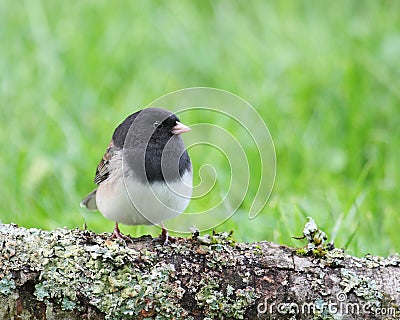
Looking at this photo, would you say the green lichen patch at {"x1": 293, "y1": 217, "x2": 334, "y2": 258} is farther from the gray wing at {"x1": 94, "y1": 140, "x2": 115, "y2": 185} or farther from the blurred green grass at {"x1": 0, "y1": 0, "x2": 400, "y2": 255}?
the gray wing at {"x1": 94, "y1": 140, "x2": 115, "y2": 185}

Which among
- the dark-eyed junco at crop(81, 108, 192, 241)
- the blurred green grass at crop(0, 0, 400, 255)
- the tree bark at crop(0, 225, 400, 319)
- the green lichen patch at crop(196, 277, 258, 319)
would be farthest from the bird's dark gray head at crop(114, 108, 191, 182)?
the blurred green grass at crop(0, 0, 400, 255)

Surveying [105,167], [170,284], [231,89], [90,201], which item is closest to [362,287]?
[170,284]

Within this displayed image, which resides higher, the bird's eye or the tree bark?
the bird's eye

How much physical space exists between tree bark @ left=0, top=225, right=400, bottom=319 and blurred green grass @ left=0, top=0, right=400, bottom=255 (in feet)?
2.77

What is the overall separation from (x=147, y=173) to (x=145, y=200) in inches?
3.9

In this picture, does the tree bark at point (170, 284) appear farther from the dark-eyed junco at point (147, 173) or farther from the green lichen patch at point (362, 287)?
the dark-eyed junco at point (147, 173)

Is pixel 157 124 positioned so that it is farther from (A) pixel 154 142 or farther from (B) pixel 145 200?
(B) pixel 145 200

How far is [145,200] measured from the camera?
229 centimetres

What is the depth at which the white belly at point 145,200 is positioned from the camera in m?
2.29

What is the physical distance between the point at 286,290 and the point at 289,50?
366 cm

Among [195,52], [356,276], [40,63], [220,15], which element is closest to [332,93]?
[195,52]

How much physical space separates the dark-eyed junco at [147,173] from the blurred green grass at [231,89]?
61 centimetres

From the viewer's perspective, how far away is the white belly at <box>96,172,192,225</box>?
229 centimetres

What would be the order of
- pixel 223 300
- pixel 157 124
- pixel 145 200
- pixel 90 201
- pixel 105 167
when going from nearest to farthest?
pixel 223 300 < pixel 145 200 < pixel 157 124 < pixel 105 167 < pixel 90 201
